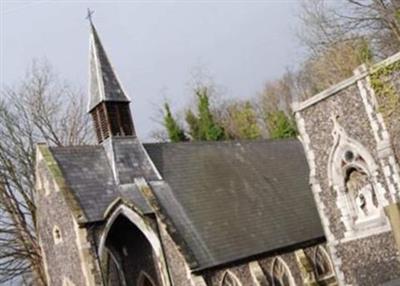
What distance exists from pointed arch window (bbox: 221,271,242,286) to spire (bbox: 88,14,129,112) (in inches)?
307

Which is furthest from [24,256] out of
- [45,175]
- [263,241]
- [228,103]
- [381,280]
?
[228,103]

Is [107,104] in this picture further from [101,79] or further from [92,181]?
[92,181]

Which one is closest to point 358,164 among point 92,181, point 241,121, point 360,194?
point 360,194

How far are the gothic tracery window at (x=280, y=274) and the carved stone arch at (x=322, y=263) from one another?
143 cm

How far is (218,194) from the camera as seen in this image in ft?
69.8

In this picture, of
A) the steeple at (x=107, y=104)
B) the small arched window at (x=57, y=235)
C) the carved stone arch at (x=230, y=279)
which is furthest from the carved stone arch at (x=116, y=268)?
the steeple at (x=107, y=104)

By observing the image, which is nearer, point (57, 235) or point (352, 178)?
point (352, 178)

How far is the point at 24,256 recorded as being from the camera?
2720cm

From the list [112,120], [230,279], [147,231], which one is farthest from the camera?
[112,120]

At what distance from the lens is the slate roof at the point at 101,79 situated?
21.2 meters

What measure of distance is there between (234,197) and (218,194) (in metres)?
0.65

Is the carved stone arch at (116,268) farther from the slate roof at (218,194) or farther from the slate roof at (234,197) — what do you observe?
the slate roof at (234,197)

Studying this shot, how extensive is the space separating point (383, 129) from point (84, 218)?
908 centimetres

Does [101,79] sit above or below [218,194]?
above
